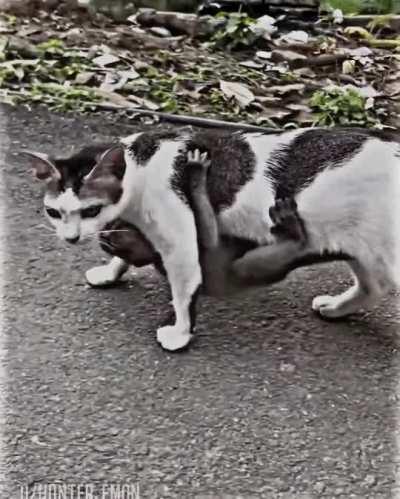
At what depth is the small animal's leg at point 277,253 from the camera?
1.22 meters

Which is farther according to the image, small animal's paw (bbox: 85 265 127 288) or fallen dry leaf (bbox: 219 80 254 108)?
fallen dry leaf (bbox: 219 80 254 108)

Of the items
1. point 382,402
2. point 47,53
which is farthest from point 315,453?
point 47,53

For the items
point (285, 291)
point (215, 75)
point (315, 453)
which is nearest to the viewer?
point (315, 453)

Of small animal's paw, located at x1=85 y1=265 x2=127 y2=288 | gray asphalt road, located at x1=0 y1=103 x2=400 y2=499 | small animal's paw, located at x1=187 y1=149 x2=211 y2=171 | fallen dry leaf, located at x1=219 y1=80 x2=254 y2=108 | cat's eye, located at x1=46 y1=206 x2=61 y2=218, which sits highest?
small animal's paw, located at x1=187 y1=149 x2=211 y2=171

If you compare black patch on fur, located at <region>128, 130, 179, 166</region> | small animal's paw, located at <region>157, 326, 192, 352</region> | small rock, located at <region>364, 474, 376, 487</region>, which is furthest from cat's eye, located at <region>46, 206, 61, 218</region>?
small rock, located at <region>364, 474, 376, 487</region>

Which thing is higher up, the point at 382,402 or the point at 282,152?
the point at 282,152

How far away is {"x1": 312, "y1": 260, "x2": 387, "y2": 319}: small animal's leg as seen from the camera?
1.27 meters

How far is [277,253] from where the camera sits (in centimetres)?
124

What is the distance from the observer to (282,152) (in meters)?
1.23

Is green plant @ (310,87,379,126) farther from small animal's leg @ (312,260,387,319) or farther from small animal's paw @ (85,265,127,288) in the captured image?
small animal's paw @ (85,265,127,288)

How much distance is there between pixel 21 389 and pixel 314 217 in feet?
1.51

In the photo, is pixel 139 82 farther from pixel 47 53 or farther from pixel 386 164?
pixel 386 164

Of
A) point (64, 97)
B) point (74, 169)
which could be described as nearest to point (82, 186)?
point (74, 169)

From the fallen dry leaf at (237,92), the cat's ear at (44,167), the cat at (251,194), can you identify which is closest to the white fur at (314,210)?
the cat at (251,194)
